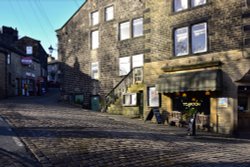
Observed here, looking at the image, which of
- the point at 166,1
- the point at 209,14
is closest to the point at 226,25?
the point at 209,14

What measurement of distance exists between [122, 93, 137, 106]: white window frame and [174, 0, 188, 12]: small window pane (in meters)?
6.49

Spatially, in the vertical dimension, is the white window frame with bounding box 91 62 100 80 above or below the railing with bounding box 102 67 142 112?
above

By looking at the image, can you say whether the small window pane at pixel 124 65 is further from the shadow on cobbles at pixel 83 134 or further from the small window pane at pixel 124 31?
the shadow on cobbles at pixel 83 134

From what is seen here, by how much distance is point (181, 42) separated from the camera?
1900 cm

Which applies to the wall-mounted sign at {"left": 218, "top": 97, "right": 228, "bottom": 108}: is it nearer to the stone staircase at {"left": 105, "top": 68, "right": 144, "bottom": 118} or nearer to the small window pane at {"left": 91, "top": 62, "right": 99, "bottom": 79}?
the stone staircase at {"left": 105, "top": 68, "right": 144, "bottom": 118}

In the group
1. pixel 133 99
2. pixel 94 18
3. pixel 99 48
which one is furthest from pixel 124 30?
pixel 133 99

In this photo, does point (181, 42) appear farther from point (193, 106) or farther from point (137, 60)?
point (137, 60)

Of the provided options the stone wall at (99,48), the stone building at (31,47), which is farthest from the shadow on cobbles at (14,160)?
the stone building at (31,47)

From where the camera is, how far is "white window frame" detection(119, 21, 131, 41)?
26562 millimetres

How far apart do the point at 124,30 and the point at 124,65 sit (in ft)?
9.42

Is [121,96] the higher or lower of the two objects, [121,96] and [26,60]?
the lower

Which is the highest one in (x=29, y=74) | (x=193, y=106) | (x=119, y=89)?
(x=29, y=74)

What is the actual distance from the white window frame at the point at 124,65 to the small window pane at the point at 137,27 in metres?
2.04

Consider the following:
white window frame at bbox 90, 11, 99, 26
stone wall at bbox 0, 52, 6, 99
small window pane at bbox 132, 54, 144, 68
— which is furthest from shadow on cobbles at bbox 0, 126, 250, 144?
stone wall at bbox 0, 52, 6, 99
